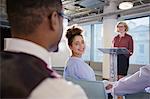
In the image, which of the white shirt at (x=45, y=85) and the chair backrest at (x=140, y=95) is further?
the chair backrest at (x=140, y=95)

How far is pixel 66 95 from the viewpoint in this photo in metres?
0.65

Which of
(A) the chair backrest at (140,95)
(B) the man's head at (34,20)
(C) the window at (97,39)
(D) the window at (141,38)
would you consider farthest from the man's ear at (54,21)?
(C) the window at (97,39)

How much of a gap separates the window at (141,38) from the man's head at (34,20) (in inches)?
226

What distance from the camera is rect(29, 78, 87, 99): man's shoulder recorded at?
628mm

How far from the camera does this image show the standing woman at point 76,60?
2467mm

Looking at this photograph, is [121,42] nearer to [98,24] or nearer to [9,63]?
[98,24]

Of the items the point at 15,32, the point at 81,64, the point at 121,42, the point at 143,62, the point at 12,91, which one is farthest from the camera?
the point at 143,62

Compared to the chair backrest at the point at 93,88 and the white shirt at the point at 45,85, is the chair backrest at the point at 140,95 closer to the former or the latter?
the chair backrest at the point at 93,88

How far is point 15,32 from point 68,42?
181 centimetres

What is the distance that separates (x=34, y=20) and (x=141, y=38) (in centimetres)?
607

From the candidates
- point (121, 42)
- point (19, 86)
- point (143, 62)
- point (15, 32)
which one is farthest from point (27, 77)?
point (143, 62)

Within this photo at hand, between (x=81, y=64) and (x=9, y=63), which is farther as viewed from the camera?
(x=81, y=64)

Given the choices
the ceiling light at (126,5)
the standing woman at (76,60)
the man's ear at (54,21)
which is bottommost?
the standing woman at (76,60)

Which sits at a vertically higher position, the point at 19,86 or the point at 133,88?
the point at 19,86
